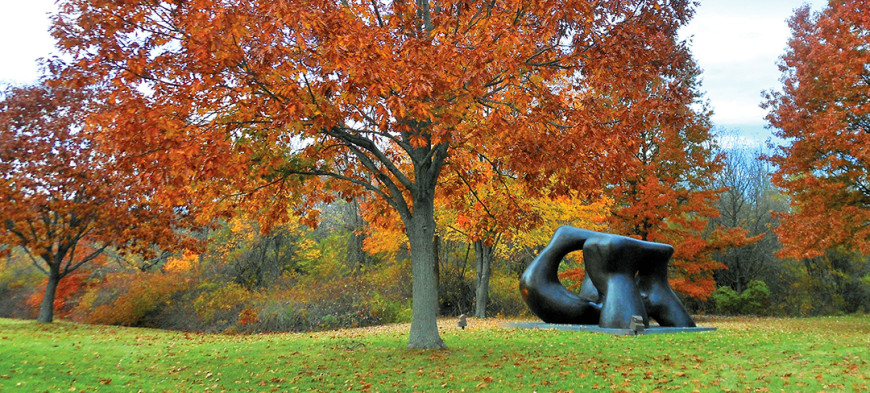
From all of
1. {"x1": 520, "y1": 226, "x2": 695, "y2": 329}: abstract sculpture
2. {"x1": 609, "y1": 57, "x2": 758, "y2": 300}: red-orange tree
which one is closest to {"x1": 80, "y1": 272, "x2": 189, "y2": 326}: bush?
{"x1": 520, "y1": 226, "x2": 695, "y2": 329}: abstract sculpture

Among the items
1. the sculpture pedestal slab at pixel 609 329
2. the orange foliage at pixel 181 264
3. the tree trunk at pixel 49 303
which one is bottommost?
the sculpture pedestal slab at pixel 609 329

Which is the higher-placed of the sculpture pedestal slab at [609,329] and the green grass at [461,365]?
the sculpture pedestal slab at [609,329]

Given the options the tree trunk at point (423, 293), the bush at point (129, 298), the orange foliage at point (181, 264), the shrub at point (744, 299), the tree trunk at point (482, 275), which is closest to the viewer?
the tree trunk at point (423, 293)

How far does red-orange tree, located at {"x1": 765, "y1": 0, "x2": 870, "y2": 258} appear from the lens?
→ 13.8m

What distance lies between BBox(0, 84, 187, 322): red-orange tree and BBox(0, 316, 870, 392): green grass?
586 centimetres

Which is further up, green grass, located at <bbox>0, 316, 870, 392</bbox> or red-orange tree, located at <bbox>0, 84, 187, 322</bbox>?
red-orange tree, located at <bbox>0, 84, 187, 322</bbox>

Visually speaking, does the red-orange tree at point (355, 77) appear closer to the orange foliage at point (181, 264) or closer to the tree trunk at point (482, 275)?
the tree trunk at point (482, 275)

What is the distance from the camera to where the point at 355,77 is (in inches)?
267

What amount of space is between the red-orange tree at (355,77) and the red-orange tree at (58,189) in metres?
8.67

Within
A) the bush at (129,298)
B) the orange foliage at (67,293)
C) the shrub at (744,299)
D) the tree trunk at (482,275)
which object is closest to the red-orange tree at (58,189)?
the bush at (129,298)

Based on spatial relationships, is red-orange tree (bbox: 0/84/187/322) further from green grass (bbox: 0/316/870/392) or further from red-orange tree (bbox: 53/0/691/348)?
red-orange tree (bbox: 53/0/691/348)

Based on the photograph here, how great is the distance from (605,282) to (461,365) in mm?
7253

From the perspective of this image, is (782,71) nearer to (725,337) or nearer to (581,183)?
(725,337)

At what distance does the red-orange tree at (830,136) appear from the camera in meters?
13.8
